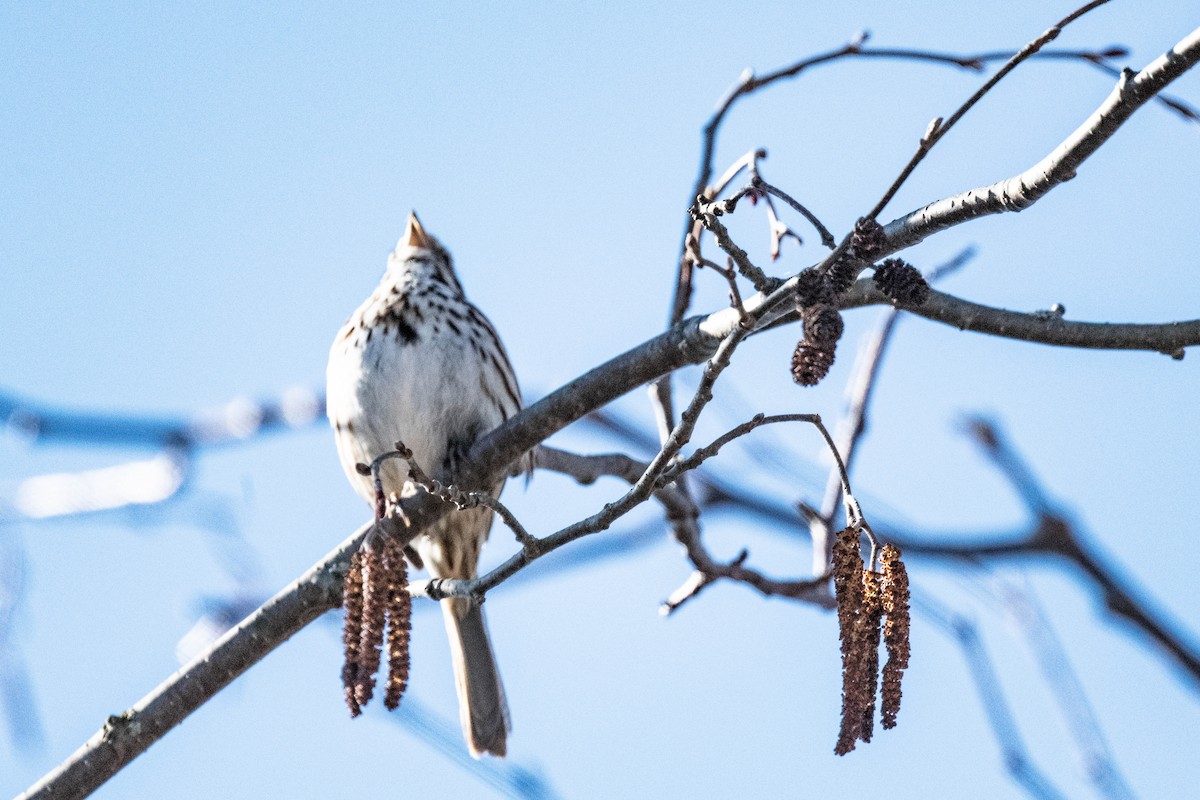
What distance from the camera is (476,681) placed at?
447cm

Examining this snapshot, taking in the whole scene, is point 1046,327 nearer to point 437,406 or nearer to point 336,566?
point 336,566

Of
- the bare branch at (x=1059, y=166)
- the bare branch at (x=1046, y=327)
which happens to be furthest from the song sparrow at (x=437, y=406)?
the bare branch at (x=1059, y=166)

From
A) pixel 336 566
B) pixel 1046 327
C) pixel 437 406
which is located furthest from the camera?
pixel 437 406

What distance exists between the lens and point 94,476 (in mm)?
4164

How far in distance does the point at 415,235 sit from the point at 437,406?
4.11ft

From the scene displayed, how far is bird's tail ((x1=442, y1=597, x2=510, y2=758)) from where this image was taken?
4.35 metres

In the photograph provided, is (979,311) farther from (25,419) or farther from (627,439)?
(25,419)

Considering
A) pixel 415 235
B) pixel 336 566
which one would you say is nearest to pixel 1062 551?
pixel 336 566

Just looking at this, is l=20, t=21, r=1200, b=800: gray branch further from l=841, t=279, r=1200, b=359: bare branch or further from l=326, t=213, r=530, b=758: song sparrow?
l=326, t=213, r=530, b=758: song sparrow

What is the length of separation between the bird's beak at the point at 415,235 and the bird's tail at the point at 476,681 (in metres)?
1.37

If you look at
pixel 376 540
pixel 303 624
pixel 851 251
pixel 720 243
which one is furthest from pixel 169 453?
pixel 851 251

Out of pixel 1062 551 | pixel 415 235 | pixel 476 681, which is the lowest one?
pixel 1062 551

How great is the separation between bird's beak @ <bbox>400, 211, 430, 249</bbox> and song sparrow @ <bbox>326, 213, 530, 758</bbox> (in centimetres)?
47

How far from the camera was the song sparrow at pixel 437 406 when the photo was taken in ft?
13.6
